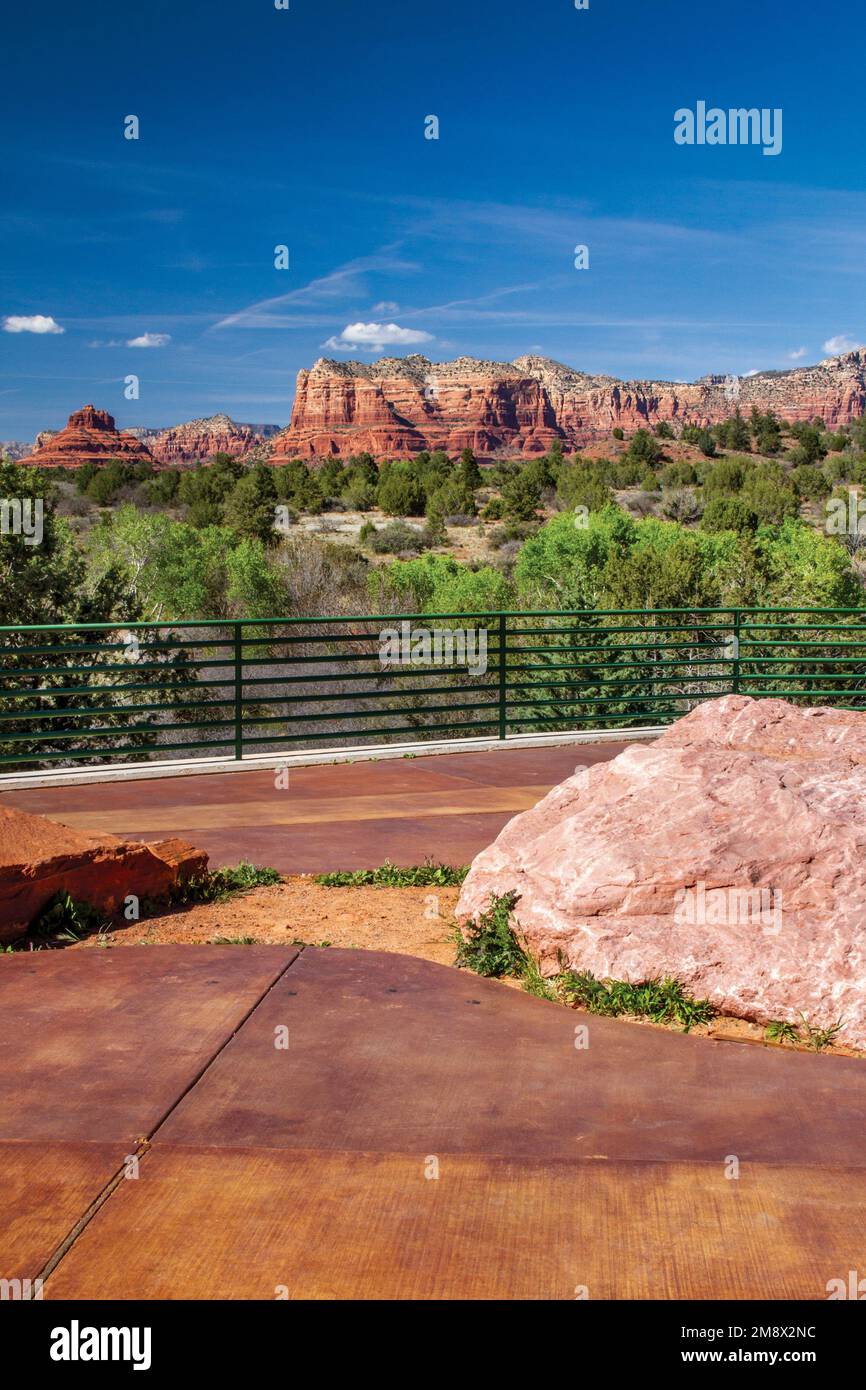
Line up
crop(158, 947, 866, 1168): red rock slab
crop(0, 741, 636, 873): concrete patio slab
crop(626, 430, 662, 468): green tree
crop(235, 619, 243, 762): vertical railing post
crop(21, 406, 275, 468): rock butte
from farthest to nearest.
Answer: crop(21, 406, 275, 468): rock butte < crop(626, 430, 662, 468): green tree < crop(235, 619, 243, 762): vertical railing post < crop(0, 741, 636, 873): concrete patio slab < crop(158, 947, 866, 1168): red rock slab

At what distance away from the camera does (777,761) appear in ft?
21.2

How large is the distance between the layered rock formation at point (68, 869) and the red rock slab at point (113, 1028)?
0.43m

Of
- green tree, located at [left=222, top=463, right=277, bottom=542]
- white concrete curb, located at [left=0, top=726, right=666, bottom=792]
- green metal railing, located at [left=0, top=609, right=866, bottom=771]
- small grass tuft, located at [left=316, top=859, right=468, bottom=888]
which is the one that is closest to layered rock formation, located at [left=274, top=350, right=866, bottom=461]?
green tree, located at [left=222, top=463, right=277, bottom=542]

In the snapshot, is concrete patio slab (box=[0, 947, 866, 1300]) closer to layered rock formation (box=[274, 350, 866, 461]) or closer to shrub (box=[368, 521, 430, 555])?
shrub (box=[368, 521, 430, 555])

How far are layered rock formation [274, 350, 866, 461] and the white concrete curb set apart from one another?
367 ft

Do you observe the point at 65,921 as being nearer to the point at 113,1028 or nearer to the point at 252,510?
the point at 113,1028

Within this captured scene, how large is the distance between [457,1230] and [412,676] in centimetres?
1509

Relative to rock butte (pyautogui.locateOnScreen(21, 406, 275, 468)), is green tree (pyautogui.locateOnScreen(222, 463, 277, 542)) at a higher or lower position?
lower

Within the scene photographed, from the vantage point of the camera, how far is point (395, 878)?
26.0 feet

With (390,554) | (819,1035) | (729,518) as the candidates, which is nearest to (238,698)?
(819,1035)

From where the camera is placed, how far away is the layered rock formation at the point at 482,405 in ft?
435

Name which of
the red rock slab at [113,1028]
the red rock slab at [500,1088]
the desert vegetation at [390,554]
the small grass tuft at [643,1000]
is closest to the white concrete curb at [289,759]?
the desert vegetation at [390,554]

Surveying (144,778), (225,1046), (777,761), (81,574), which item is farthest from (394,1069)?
(81,574)

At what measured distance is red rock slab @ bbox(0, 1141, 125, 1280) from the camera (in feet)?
11.8
